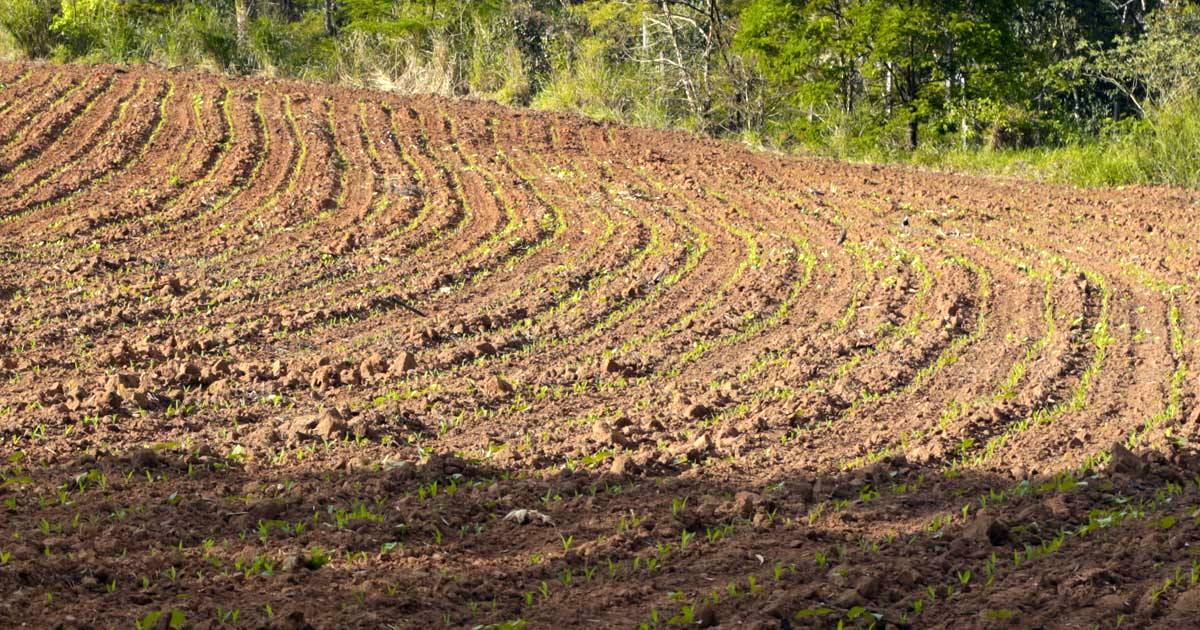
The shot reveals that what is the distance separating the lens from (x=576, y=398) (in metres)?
8.59

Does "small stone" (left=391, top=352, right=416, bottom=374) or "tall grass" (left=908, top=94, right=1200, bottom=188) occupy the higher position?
"tall grass" (left=908, top=94, right=1200, bottom=188)

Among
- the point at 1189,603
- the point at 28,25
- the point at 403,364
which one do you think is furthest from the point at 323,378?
the point at 28,25

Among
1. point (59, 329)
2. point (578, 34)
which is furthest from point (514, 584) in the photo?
point (578, 34)

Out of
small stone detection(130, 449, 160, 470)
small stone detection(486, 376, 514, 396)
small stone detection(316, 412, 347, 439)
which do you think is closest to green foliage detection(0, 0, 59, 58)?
small stone detection(486, 376, 514, 396)

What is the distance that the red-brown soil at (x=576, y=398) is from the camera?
5285 millimetres

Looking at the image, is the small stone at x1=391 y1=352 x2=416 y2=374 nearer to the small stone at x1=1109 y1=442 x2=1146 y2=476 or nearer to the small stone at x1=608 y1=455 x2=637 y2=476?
the small stone at x1=608 y1=455 x2=637 y2=476

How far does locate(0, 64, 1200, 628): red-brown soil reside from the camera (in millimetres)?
5285

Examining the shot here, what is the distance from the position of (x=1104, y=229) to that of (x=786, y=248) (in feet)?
14.1

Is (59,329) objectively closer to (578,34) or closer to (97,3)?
(97,3)

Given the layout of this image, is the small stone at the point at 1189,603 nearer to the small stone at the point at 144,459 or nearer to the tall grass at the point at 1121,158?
the small stone at the point at 144,459

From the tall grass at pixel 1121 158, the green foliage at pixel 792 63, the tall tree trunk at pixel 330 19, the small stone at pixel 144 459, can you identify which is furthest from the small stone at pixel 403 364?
the tall tree trunk at pixel 330 19

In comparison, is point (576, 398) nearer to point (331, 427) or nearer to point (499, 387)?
point (499, 387)

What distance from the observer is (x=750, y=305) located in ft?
37.2

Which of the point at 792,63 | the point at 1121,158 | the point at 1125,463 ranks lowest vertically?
the point at 1125,463
